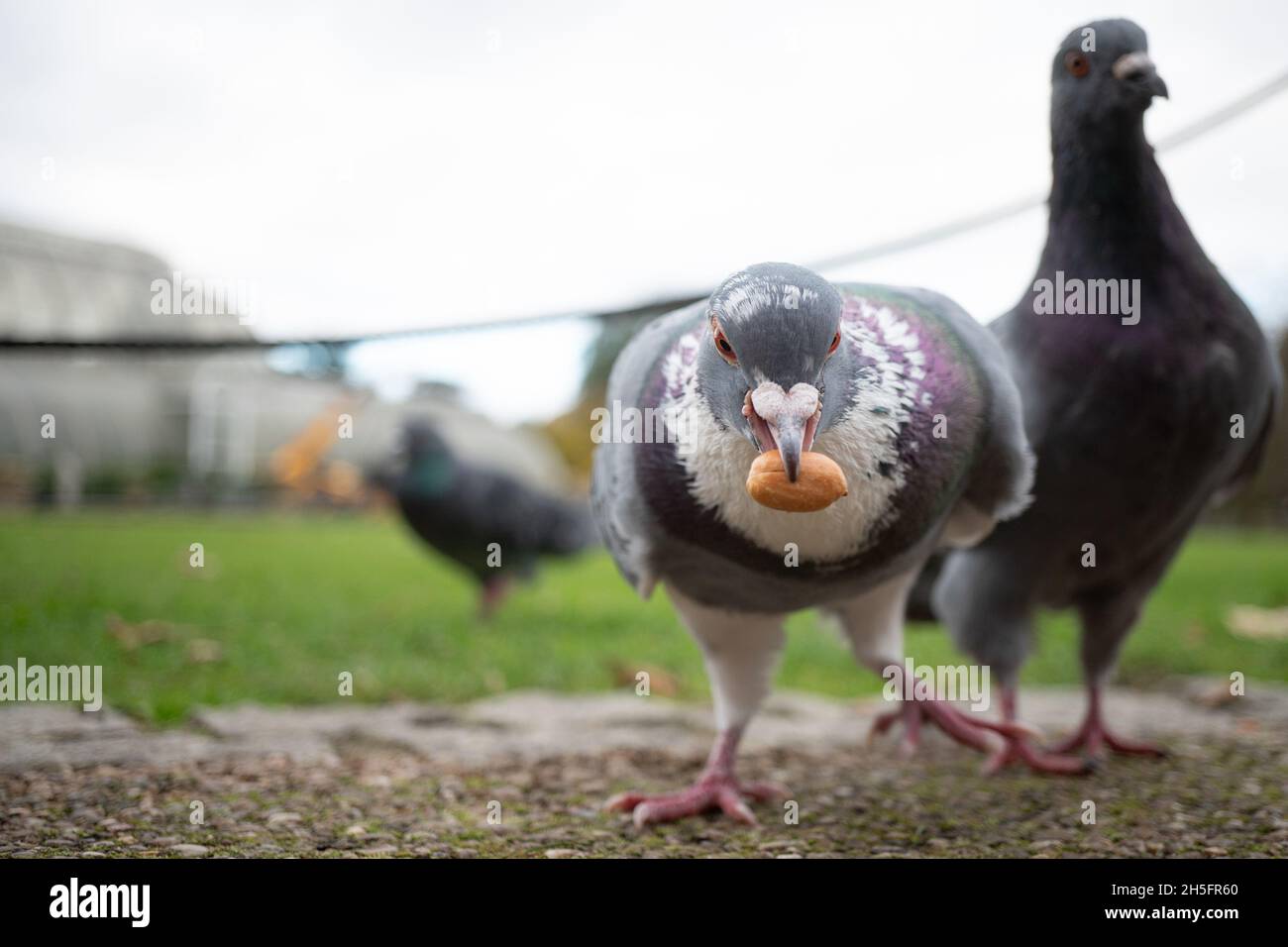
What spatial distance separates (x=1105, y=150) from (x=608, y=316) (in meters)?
1.46

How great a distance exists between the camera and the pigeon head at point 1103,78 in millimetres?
2562

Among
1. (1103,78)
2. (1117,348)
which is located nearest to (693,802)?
(1117,348)

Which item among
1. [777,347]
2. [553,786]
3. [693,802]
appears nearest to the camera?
[777,347]

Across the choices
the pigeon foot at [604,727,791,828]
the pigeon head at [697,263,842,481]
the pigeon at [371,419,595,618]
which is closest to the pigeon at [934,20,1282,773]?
the pigeon foot at [604,727,791,828]

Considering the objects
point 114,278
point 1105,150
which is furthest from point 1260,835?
point 114,278

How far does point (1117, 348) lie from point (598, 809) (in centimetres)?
188

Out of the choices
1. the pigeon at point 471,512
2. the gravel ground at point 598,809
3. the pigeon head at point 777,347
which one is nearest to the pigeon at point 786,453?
the pigeon head at point 777,347

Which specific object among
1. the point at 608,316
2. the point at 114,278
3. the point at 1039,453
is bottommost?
the point at 1039,453

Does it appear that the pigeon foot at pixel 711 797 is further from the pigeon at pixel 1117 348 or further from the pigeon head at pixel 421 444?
the pigeon head at pixel 421 444

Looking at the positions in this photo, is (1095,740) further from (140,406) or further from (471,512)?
(140,406)

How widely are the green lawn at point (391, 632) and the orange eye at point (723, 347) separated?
41.7 inches

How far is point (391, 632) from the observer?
6078 mm
